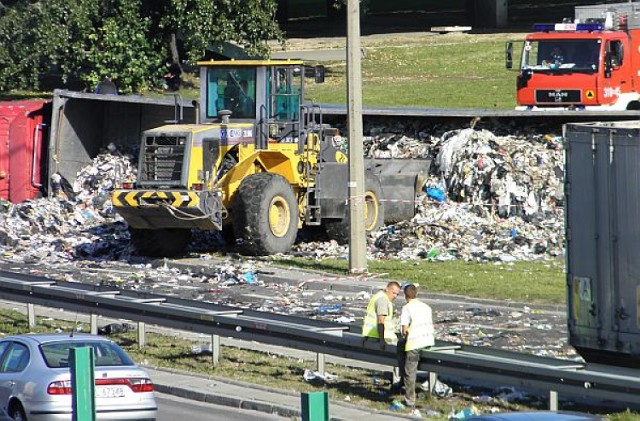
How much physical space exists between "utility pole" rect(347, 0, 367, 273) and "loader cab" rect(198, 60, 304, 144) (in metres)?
1.96

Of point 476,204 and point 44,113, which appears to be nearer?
point 476,204

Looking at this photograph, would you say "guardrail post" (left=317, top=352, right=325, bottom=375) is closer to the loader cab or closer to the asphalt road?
the asphalt road

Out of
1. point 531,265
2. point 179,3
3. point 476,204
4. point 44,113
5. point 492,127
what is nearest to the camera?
point 531,265

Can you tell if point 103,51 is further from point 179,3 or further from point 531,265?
point 531,265

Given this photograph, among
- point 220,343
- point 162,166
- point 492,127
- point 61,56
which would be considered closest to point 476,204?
point 492,127

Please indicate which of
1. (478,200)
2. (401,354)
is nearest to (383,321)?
(401,354)

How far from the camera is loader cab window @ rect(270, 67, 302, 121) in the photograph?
27094 mm

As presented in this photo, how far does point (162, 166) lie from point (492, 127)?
8.62 m

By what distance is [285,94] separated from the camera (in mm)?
27203

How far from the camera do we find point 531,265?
2497cm

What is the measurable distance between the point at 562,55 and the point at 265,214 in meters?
12.1

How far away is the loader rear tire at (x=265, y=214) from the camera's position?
26.1m

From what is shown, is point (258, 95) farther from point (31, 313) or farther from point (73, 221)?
point (31, 313)

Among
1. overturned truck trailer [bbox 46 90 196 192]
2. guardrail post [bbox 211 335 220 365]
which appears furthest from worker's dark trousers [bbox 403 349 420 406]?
overturned truck trailer [bbox 46 90 196 192]
